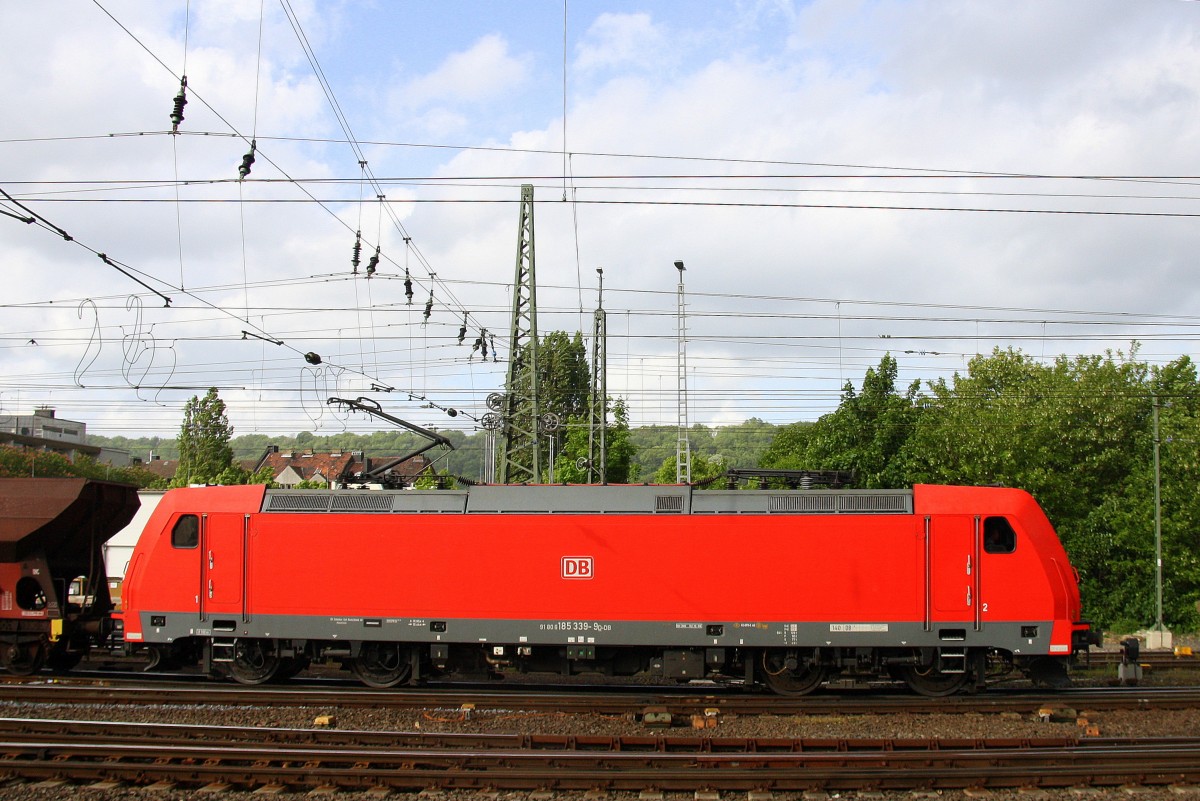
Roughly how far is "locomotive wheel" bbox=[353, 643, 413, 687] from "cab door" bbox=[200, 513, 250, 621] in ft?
7.15

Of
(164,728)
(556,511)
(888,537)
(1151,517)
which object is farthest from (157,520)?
(1151,517)

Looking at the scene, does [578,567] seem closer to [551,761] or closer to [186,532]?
[551,761]

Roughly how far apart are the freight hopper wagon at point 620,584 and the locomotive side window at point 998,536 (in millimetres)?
26

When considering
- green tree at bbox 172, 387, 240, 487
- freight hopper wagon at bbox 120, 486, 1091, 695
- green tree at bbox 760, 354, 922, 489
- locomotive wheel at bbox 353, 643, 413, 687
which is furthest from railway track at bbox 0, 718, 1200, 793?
green tree at bbox 172, 387, 240, 487

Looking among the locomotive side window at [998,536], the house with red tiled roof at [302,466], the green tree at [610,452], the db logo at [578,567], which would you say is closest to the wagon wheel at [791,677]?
the db logo at [578,567]

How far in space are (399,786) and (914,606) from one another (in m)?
8.43

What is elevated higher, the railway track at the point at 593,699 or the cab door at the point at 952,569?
the cab door at the point at 952,569

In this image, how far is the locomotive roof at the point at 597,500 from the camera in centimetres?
1482

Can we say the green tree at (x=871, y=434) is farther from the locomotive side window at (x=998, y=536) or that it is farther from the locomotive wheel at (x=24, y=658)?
the locomotive wheel at (x=24, y=658)

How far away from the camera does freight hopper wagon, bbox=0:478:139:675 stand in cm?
1639

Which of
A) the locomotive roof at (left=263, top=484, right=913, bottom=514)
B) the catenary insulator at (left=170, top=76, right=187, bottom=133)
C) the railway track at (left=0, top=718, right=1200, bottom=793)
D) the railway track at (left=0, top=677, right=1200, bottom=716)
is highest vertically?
the catenary insulator at (left=170, top=76, right=187, bottom=133)

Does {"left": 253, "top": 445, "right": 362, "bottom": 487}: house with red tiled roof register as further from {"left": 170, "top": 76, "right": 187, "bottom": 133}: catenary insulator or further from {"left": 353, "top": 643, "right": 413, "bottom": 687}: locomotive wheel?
{"left": 170, "top": 76, "right": 187, "bottom": 133}: catenary insulator

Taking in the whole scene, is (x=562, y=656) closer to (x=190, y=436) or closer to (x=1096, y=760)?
(x=1096, y=760)

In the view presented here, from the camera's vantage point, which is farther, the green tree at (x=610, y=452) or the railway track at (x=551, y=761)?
the green tree at (x=610, y=452)
